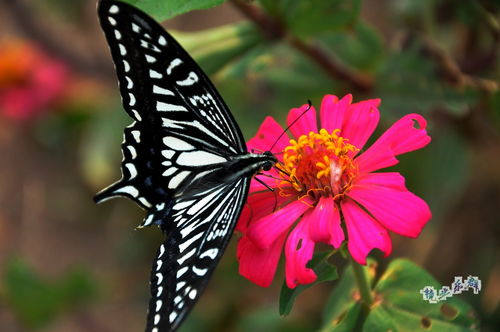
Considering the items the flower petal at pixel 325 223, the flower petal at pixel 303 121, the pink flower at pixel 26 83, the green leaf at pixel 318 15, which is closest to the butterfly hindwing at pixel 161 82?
the flower petal at pixel 303 121

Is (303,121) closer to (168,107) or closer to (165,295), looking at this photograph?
(168,107)

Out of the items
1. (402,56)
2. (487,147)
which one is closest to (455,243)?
(487,147)

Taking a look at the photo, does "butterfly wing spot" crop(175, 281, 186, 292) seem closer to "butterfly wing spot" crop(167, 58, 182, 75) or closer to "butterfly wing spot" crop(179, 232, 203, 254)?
"butterfly wing spot" crop(179, 232, 203, 254)

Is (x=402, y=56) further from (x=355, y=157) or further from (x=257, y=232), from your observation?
(x=257, y=232)

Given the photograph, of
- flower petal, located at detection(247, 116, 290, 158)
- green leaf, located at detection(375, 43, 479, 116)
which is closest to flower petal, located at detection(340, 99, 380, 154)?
flower petal, located at detection(247, 116, 290, 158)

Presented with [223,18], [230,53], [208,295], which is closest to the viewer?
[230,53]

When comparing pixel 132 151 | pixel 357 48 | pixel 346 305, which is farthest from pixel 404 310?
pixel 357 48
